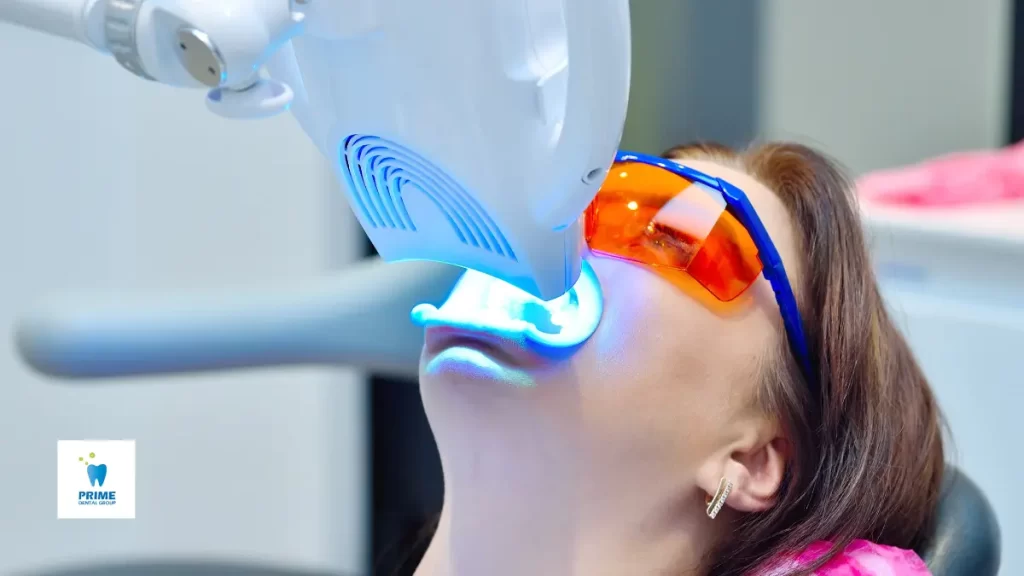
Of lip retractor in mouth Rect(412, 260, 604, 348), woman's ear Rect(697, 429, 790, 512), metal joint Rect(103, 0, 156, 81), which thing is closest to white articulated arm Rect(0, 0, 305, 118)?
metal joint Rect(103, 0, 156, 81)

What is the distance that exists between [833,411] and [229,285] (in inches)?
25.9

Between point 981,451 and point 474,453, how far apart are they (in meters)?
0.79

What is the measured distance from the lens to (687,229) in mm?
899

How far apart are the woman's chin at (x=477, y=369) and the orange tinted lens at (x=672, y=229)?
4.5 inches

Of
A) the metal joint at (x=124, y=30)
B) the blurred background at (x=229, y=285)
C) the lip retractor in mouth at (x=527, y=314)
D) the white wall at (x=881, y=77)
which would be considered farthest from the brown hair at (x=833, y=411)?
the white wall at (x=881, y=77)

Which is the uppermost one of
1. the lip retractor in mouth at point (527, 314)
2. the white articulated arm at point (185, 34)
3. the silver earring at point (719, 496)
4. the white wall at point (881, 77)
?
the white wall at point (881, 77)

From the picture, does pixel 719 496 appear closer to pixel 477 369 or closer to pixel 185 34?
pixel 477 369

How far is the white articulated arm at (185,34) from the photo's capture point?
1.88ft

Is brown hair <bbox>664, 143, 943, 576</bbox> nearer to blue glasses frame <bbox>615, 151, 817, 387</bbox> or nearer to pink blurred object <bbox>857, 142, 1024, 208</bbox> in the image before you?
blue glasses frame <bbox>615, 151, 817, 387</bbox>

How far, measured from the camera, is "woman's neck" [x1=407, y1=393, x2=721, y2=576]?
873mm

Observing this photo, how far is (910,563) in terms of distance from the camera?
0.92 m

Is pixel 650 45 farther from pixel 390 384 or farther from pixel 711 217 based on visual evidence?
pixel 711 217

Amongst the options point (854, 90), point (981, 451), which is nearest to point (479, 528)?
point (981, 451)

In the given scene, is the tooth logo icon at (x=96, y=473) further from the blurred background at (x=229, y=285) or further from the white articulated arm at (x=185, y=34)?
the white articulated arm at (x=185, y=34)
